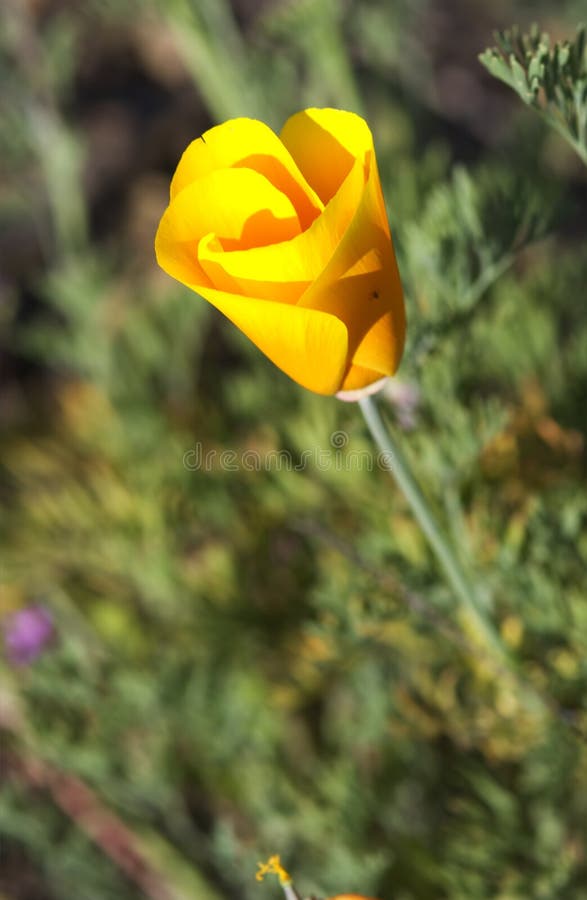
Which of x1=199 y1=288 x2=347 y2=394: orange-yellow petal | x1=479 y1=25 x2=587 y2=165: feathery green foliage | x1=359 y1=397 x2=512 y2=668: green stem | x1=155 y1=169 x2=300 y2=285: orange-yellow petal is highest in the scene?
x1=479 y1=25 x2=587 y2=165: feathery green foliage

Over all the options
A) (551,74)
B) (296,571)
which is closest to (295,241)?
(551,74)

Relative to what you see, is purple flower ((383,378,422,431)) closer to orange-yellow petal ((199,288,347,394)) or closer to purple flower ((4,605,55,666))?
orange-yellow petal ((199,288,347,394))

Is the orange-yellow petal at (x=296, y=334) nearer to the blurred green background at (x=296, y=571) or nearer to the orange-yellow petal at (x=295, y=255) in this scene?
the orange-yellow petal at (x=295, y=255)

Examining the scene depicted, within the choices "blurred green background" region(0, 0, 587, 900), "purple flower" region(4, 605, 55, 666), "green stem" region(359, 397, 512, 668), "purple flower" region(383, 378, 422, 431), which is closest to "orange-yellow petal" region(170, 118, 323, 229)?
"green stem" region(359, 397, 512, 668)

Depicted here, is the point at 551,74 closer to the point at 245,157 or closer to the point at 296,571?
the point at 245,157

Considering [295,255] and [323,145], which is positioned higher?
[323,145]

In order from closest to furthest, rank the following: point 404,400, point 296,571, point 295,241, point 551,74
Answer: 1. point 295,241
2. point 551,74
3. point 404,400
4. point 296,571

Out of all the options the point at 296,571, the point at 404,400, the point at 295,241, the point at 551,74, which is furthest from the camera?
the point at 296,571
